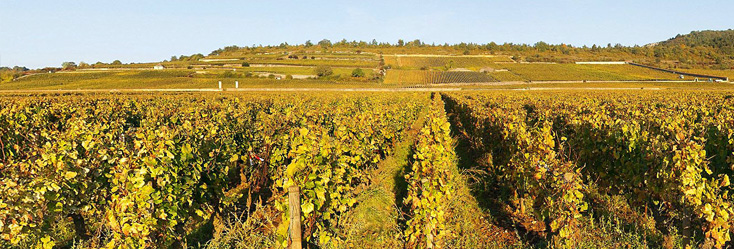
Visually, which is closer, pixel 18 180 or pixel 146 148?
pixel 18 180

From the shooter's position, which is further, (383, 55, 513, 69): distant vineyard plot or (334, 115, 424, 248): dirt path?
(383, 55, 513, 69): distant vineyard plot

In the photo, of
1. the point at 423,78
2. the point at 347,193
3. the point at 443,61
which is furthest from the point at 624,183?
the point at 443,61

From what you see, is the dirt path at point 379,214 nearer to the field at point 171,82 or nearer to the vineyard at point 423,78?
the field at point 171,82

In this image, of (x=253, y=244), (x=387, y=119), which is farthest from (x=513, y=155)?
(x=387, y=119)

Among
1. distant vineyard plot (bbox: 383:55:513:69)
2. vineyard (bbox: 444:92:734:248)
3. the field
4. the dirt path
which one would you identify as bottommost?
the dirt path

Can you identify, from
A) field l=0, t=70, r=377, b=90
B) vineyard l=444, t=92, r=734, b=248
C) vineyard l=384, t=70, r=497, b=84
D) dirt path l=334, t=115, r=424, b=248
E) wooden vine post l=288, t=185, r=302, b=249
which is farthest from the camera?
vineyard l=384, t=70, r=497, b=84

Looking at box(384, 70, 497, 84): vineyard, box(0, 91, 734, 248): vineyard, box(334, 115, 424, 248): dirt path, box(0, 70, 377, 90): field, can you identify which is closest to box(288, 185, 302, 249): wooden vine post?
box(0, 91, 734, 248): vineyard

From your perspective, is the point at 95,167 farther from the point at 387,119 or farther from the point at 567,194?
the point at 387,119

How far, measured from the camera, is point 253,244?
5320 millimetres

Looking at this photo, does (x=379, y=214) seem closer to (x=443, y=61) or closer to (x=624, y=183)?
(x=624, y=183)

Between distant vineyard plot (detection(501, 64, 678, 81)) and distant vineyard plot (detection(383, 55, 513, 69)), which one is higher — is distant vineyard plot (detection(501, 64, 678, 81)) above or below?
below

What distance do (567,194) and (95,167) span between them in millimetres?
6502

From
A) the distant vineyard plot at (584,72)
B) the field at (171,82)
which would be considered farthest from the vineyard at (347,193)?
the distant vineyard plot at (584,72)

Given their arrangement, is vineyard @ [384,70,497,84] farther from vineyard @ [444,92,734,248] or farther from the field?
vineyard @ [444,92,734,248]
